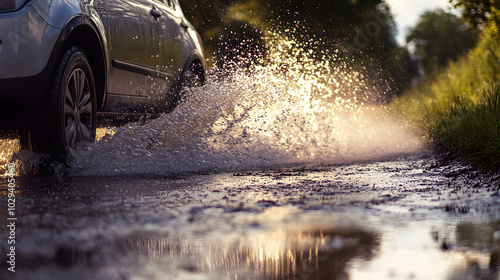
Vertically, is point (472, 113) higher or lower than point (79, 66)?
lower

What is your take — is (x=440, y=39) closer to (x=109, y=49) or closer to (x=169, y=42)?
(x=169, y=42)

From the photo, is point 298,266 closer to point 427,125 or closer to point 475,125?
point 475,125

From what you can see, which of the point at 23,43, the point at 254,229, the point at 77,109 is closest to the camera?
the point at 254,229

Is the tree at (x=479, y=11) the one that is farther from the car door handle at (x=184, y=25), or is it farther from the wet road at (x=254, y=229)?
the wet road at (x=254, y=229)

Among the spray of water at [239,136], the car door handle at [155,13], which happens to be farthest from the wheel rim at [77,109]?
the car door handle at [155,13]

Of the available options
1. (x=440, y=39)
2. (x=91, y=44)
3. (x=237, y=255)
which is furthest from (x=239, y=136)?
(x=440, y=39)

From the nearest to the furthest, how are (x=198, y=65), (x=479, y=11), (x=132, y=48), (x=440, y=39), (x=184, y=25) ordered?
(x=132, y=48)
(x=184, y=25)
(x=198, y=65)
(x=479, y=11)
(x=440, y=39)

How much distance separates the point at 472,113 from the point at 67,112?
11.6ft

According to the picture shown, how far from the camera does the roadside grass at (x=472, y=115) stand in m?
5.38

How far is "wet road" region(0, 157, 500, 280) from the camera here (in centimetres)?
238

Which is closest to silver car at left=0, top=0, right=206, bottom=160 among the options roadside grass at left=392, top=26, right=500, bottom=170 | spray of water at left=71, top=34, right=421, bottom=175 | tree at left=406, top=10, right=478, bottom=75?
spray of water at left=71, top=34, right=421, bottom=175

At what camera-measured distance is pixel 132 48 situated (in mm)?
6309

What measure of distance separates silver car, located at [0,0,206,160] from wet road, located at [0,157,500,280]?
510mm

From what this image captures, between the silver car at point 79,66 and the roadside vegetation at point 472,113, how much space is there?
291 cm
